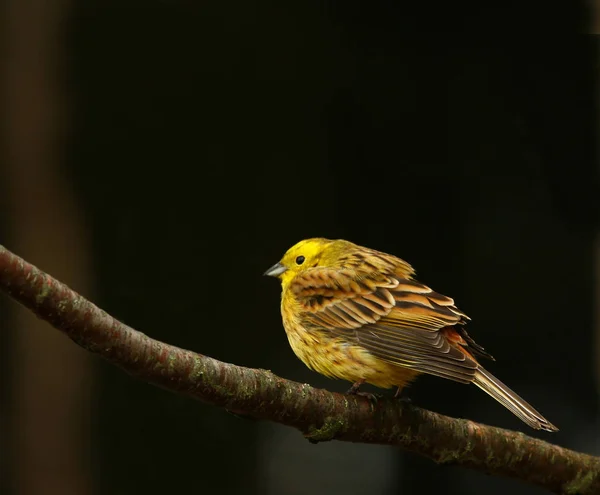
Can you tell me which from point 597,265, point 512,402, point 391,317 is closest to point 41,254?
point 391,317

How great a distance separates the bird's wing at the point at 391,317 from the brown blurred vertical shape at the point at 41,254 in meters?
1.17

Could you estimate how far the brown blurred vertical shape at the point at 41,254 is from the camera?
404cm

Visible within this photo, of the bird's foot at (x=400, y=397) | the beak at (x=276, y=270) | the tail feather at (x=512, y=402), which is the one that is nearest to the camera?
the tail feather at (x=512, y=402)

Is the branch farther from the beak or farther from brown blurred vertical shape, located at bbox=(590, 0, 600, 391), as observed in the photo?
brown blurred vertical shape, located at bbox=(590, 0, 600, 391)

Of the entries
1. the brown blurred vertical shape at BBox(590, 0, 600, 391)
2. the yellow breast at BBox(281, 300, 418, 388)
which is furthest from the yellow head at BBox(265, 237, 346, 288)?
the brown blurred vertical shape at BBox(590, 0, 600, 391)

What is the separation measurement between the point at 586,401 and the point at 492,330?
60 centimetres

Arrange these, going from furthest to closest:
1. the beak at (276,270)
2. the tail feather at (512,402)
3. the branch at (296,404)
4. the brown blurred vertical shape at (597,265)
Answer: the brown blurred vertical shape at (597,265) → the beak at (276,270) → the tail feather at (512,402) → the branch at (296,404)

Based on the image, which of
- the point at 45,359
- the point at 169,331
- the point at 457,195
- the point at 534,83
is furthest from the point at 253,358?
the point at 534,83

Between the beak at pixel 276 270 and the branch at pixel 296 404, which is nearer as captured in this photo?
the branch at pixel 296 404

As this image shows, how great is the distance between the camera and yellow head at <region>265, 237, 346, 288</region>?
3.74 metres

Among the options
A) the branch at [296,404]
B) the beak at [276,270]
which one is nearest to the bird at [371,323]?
the beak at [276,270]

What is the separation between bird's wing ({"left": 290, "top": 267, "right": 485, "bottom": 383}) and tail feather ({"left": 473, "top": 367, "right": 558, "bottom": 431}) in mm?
57

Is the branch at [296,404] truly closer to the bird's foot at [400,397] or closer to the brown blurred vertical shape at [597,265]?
the bird's foot at [400,397]

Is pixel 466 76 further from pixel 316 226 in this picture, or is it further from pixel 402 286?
pixel 402 286
